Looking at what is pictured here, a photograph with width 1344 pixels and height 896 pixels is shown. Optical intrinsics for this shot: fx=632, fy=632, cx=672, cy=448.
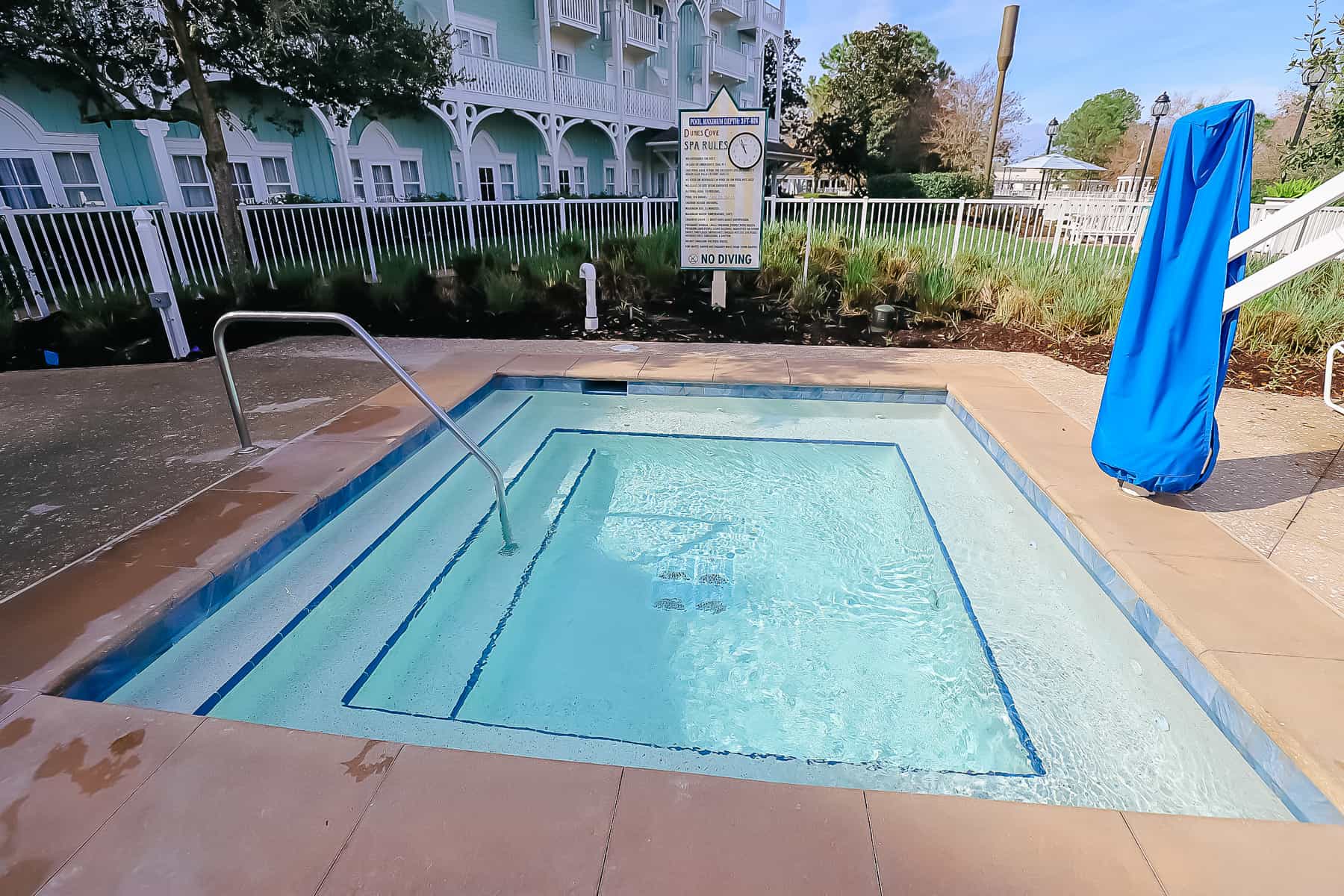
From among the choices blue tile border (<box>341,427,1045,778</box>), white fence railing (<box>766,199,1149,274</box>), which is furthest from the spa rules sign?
blue tile border (<box>341,427,1045,778</box>)

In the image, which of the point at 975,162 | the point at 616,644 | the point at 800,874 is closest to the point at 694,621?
the point at 616,644

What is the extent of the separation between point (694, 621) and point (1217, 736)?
77.3 inches

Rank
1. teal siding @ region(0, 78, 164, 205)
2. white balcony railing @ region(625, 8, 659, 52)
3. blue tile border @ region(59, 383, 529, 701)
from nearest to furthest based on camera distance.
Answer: blue tile border @ region(59, 383, 529, 701)
teal siding @ region(0, 78, 164, 205)
white balcony railing @ region(625, 8, 659, 52)

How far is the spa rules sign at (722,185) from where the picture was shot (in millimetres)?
6781

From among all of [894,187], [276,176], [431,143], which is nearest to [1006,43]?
[894,187]

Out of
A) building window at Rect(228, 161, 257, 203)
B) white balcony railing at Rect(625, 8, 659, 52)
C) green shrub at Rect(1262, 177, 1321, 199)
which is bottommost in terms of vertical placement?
green shrub at Rect(1262, 177, 1321, 199)

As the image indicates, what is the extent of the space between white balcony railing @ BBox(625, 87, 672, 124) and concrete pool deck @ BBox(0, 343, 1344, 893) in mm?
18439

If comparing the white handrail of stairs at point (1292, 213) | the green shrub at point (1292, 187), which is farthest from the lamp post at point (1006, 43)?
the white handrail of stairs at point (1292, 213)

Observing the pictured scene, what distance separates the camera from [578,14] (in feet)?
51.6

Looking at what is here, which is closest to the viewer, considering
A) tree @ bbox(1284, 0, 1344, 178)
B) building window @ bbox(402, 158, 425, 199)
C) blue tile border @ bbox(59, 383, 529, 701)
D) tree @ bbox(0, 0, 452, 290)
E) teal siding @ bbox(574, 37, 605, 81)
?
blue tile border @ bbox(59, 383, 529, 701)

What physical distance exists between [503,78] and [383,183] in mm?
3505

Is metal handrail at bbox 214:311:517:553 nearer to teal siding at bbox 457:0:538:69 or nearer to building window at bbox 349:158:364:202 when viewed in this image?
building window at bbox 349:158:364:202

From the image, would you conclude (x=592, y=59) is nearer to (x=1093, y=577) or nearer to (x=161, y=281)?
(x=161, y=281)

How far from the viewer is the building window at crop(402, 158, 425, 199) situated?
45.5ft
